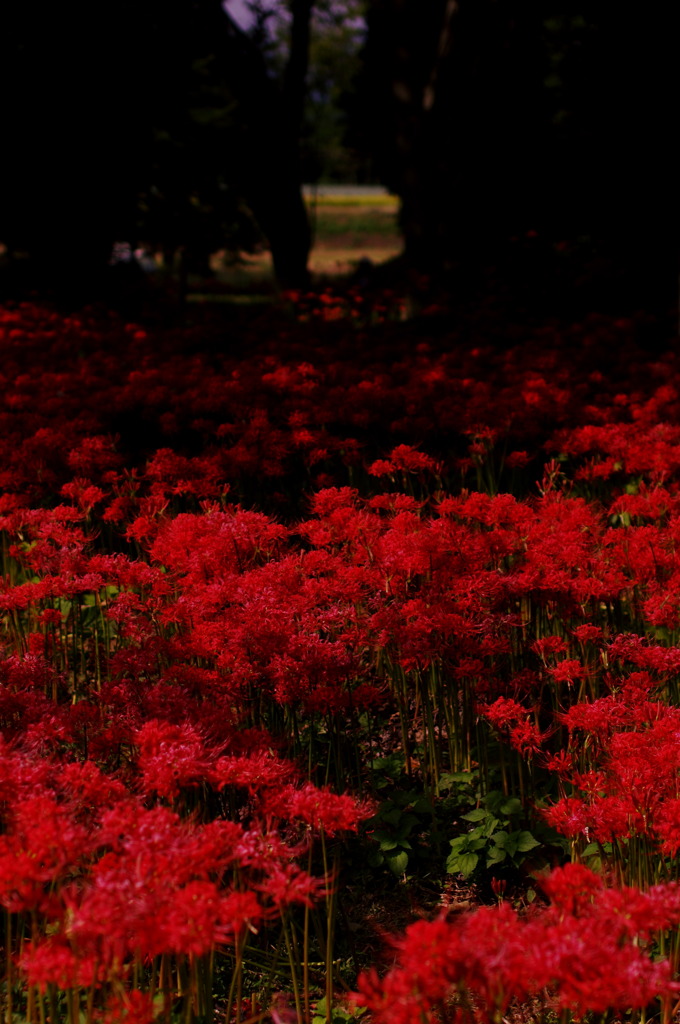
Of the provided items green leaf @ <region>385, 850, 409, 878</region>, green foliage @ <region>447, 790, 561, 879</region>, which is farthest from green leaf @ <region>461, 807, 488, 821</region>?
green leaf @ <region>385, 850, 409, 878</region>

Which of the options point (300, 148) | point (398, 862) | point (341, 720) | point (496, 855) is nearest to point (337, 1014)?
point (398, 862)

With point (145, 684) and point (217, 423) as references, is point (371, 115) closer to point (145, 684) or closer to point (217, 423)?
point (217, 423)

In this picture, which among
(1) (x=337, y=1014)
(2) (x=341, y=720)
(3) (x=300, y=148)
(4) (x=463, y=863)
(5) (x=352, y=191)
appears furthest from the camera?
(5) (x=352, y=191)

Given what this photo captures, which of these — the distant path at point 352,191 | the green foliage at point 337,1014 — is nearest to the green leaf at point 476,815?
the green foliage at point 337,1014

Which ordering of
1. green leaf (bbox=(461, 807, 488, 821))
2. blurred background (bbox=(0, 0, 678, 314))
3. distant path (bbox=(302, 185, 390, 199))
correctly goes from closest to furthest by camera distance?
green leaf (bbox=(461, 807, 488, 821)) → blurred background (bbox=(0, 0, 678, 314)) → distant path (bbox=(302, 185, 390, 199))

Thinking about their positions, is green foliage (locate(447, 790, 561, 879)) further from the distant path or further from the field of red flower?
the distant path

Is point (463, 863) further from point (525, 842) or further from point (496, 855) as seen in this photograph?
point (525, 842)

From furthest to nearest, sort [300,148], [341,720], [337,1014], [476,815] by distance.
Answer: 1. [300,148]
2. [341,720]
3. [476,815]
4. [337,1014]

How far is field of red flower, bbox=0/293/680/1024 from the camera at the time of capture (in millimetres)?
1768

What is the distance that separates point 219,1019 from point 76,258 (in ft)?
40.3

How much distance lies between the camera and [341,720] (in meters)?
3.42

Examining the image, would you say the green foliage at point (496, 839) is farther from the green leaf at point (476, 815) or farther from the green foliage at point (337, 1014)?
the green foliage at point (337, 1014)

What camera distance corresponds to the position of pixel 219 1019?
105 inches

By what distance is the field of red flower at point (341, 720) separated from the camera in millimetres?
1768
